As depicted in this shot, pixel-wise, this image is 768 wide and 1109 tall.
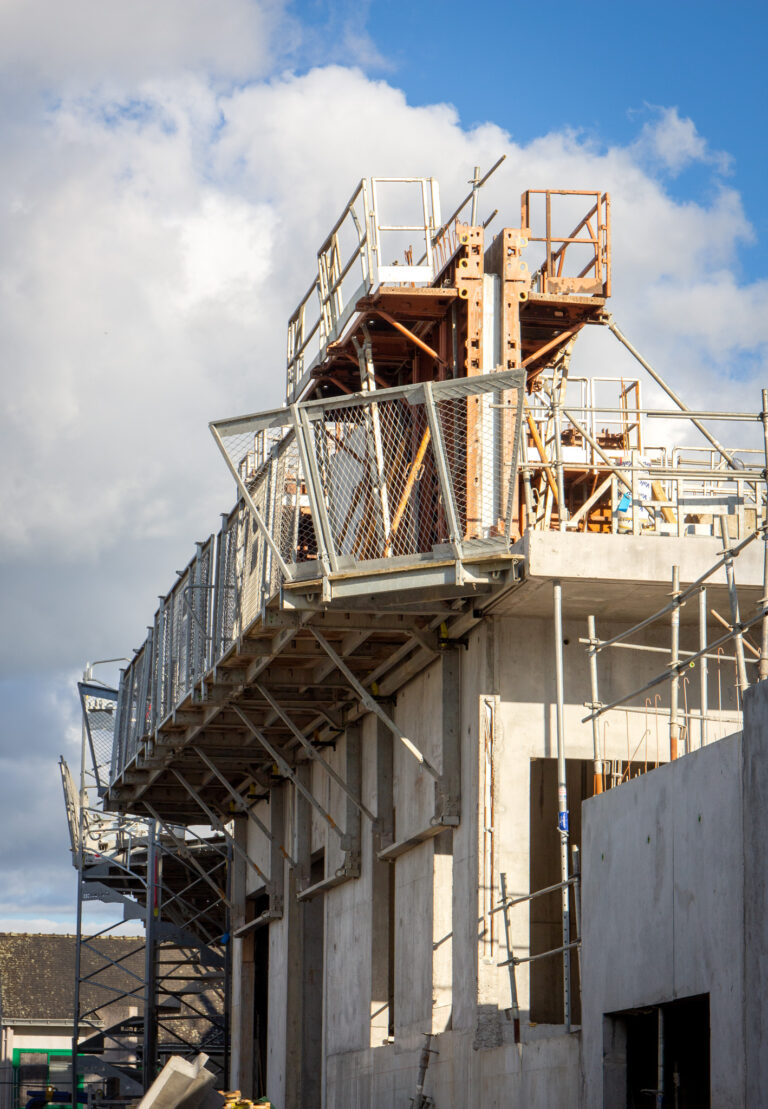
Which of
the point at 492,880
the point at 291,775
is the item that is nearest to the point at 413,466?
the point at 492,880

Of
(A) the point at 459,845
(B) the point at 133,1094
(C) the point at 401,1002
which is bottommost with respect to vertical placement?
(B) the point at 133,1094

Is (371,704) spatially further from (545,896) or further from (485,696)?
(545,896)

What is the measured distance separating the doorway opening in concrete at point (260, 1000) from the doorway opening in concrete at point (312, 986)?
383cm

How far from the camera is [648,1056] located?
1423cm

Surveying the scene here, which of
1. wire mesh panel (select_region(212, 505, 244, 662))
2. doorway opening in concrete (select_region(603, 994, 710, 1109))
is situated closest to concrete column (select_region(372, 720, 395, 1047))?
wire mesh panel (select_region(212, 505, 244, 662))

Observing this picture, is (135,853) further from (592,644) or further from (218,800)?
(592,644)

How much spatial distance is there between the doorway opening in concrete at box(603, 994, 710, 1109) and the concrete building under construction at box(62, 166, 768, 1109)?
3cm

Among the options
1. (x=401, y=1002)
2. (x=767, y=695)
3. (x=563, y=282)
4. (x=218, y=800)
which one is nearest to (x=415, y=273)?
(x=563, y=282)

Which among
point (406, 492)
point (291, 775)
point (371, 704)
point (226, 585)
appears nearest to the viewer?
point (406, 492)

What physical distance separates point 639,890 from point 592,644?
3.33 meters

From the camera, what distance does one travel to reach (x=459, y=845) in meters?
19.4

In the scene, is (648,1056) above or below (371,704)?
below

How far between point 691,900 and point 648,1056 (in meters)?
2.21

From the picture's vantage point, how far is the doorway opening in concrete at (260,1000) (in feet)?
107
